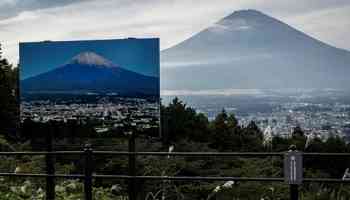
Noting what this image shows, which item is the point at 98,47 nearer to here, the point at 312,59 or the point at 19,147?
A: the point at 19,147

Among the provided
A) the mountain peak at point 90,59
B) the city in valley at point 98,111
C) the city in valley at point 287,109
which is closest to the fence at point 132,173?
the city in valley at point 98,111

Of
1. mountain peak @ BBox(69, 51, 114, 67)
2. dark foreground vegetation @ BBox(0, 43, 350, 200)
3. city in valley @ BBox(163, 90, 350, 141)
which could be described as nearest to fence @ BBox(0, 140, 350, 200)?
dark foreground vegetation @ BBox(0, 43, 350, 200)

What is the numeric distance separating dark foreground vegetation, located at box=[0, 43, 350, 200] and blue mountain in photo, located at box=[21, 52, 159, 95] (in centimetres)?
71

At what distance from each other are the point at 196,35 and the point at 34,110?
376 centimetres

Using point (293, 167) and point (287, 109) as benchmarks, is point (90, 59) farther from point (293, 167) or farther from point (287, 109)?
point (293, 167)

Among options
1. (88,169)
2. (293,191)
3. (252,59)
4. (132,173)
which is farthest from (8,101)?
(293,191)

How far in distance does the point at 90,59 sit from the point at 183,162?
291cm

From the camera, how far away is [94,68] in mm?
12625

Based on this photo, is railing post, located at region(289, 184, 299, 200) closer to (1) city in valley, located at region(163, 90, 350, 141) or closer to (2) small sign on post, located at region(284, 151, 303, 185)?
(2) small sign on post, located at region(284, 151, 303, 185)

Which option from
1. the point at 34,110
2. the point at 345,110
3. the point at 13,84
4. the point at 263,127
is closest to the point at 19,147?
the point at 34,110

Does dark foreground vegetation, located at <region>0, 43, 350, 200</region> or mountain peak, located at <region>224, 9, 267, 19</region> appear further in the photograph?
mountain peak, located at <region>224, 9, 267, 19</region>

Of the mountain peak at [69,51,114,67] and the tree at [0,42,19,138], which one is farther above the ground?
the mountain peak at [69,51,114,67]

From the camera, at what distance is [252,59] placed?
14.7 meters

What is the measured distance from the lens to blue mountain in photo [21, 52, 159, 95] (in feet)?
40.2
